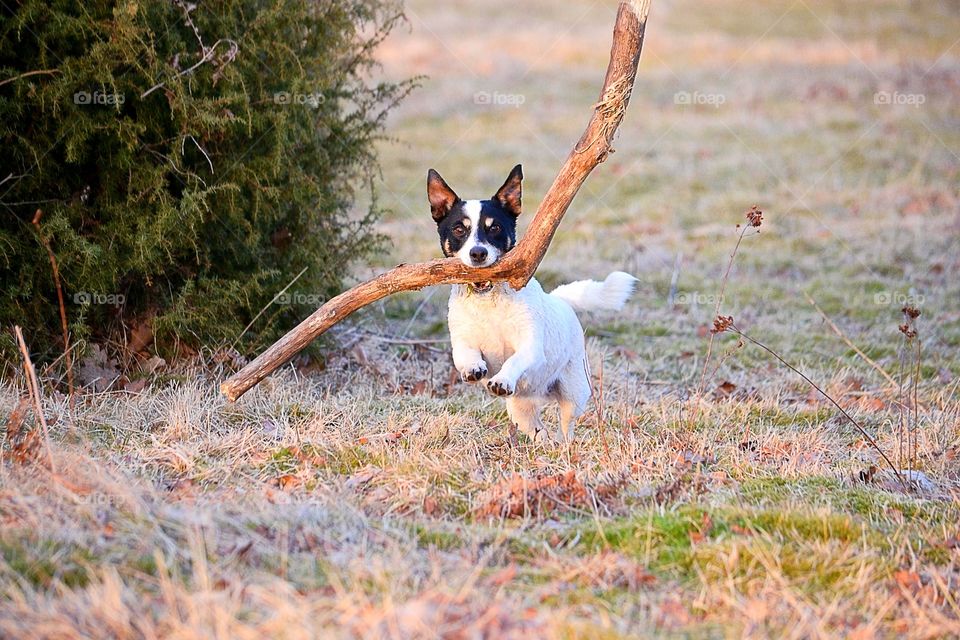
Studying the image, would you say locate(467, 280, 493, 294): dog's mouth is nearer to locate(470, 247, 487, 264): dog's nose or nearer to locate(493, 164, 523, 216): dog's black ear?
locate(470, 247, 487, 264): dog's nose

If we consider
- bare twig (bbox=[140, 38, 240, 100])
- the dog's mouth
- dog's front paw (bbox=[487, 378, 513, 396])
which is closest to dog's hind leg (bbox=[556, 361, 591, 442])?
the dog's mouth

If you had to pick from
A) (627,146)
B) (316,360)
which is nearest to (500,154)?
(627,146)

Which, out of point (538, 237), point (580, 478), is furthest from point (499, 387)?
point (538, 237)

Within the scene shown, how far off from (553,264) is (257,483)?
19.3 ft

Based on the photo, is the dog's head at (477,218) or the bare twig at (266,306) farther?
the bare twig at (266,306)

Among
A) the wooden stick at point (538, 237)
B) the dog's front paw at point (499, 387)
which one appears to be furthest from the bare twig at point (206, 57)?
the dog's front paw at point (499, 387)

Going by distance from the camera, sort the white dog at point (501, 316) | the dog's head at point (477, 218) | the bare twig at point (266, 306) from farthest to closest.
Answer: the bare twig at point (266, 306) → the dog's head at point (477, 218) → the white dog at point (501, 316)

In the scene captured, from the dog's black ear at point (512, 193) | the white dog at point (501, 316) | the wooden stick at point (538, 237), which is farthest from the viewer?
the dog's black ear at point (512, 193)

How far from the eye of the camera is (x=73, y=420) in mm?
5508

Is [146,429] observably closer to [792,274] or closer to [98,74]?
[98,74]

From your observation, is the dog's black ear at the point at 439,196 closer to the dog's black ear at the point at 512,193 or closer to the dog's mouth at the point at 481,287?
the dog's black ear at the point at 512,193

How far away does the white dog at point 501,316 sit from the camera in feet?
18.0

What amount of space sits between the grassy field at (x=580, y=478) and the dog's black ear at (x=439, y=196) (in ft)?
4.04

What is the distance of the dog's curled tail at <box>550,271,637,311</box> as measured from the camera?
6273mm
